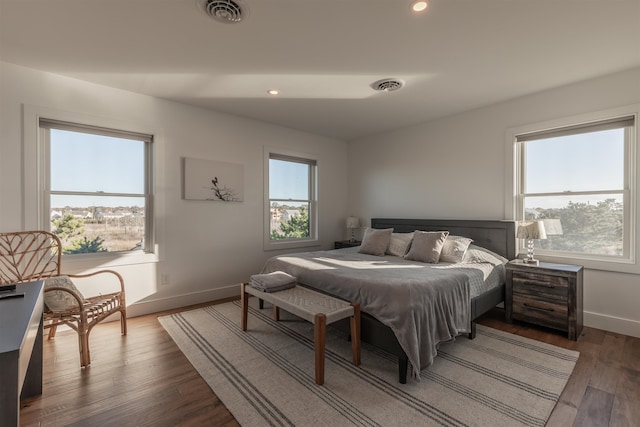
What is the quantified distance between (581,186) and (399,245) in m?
2.02

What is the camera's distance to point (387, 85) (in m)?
2.96

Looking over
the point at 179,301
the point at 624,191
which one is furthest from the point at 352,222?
the point at 624,191

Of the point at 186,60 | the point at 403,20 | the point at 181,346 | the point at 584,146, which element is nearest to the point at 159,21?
the point at 186,60

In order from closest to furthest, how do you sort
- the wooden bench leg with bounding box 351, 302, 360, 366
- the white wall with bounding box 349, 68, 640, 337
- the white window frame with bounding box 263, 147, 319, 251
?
the wooden bench leg with bounding box 351, 302, 360, 366
the white wall with bounding box 349, 68, 640, 337
the white window frame with bounding box 263, 147, 319, 251

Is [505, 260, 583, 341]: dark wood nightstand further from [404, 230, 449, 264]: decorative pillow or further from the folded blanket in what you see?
the folded blanket

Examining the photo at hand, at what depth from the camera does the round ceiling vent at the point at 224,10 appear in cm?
180

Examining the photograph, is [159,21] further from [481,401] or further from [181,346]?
[481,401]

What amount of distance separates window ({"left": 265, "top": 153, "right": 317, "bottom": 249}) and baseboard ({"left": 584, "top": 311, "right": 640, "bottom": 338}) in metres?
3.58

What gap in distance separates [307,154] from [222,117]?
1.49m

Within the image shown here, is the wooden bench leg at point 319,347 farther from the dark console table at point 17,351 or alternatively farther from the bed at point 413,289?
the dark console table at point 17,351

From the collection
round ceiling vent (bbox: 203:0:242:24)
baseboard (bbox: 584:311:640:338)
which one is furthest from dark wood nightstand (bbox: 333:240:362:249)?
round ceiling vent (bbox: 203:0:242:24)

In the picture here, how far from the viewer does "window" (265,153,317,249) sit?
4469 mm

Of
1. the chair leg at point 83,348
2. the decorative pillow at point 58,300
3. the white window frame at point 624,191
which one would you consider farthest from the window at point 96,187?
the white window frame at point 624,191

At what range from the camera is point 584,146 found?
301 cm
